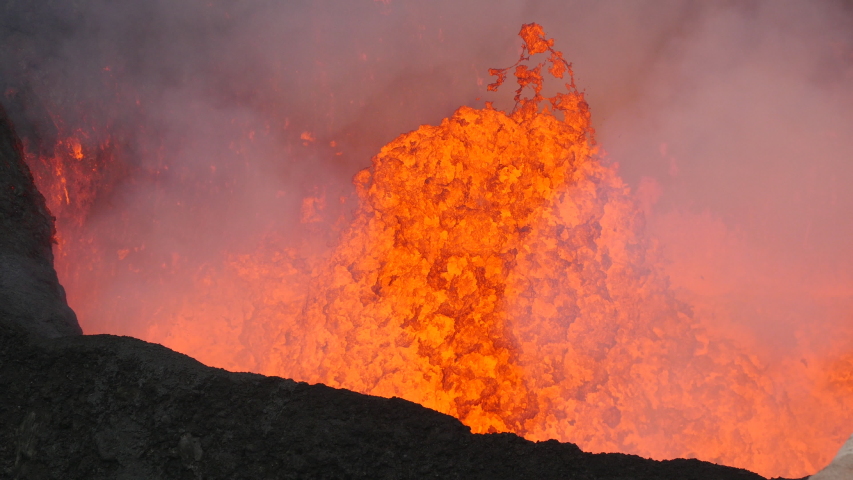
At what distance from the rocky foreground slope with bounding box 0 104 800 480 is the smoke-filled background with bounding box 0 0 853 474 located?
2.88m

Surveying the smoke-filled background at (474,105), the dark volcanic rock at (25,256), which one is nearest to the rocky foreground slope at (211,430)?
the dark volcanic rock at (25,256)

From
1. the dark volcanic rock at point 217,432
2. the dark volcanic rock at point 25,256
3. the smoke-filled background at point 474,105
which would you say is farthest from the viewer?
the smoke-filled background at point 474,105

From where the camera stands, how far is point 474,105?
6.55 meters

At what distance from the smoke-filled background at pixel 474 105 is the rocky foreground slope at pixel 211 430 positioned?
9.44 ft

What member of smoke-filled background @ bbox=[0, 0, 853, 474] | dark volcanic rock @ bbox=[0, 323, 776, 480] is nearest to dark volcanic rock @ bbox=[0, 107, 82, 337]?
dark volcanic rock @ bbox=[0, 323, 776, 480]

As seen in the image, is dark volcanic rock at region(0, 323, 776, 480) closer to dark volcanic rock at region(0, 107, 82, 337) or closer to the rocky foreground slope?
the rocky foreground slope

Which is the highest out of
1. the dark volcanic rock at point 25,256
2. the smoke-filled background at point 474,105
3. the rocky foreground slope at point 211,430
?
the smoke-filled background at point 474,105

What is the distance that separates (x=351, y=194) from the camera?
21.0 ft

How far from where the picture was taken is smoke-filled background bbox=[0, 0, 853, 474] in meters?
5.73

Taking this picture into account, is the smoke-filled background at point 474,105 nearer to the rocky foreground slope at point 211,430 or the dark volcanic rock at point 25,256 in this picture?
the dark volcanic rock at point 25,256

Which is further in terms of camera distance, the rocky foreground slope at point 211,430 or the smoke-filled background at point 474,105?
the smoke-filled background at point 474,105

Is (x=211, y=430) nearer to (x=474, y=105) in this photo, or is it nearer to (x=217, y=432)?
(x=217, y=432)

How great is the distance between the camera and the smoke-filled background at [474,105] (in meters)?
5.73

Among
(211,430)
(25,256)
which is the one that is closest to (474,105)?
(25,256)
